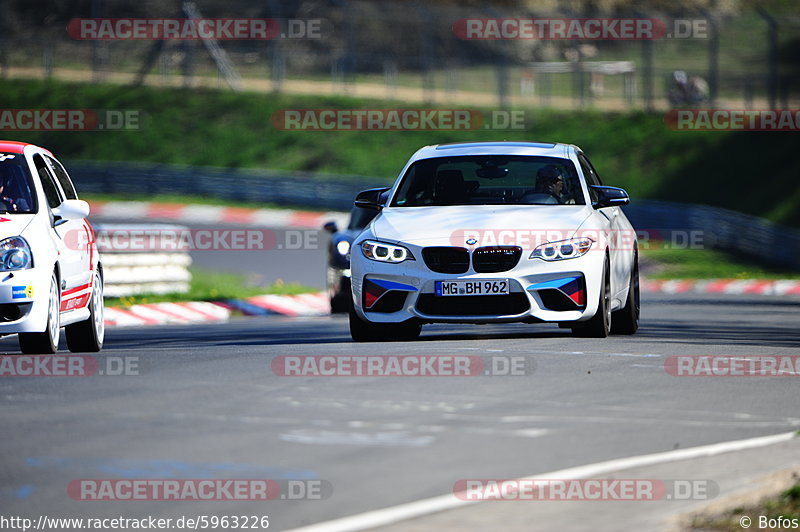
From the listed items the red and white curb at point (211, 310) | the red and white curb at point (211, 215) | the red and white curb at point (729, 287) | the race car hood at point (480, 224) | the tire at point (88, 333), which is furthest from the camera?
the red and white curb at point (211, 215)

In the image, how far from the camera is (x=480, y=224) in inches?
513

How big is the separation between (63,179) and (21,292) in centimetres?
233

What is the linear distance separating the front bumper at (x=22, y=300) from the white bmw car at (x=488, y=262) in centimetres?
259

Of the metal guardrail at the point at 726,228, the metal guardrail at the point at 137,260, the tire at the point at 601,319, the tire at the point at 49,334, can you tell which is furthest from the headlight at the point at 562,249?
the metal guardrail at the point at 726,228

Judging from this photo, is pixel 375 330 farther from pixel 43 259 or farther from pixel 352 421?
pixel 352 421

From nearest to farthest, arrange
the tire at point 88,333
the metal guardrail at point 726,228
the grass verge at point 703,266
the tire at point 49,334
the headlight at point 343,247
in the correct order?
the tire at point 49,334
the tire at point 88,333
the headlight at point 343,247
the grass verge at point 703,266
the metal guardrail at point 726,228

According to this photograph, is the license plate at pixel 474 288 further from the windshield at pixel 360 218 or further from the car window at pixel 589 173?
the windshield at pixel 360 218

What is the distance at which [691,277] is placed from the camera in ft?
112

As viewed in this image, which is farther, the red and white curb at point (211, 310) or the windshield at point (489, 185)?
the red and white curb at point (211, 310)

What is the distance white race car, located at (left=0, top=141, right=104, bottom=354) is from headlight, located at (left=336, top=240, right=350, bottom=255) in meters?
7.08

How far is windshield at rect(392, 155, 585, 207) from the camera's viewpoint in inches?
543

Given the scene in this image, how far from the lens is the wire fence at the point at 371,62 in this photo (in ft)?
177

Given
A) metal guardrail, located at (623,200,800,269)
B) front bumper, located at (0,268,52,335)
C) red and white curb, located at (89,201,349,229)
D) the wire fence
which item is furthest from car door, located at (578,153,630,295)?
the wire fence

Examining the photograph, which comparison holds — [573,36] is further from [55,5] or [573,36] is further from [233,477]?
[233,477]
